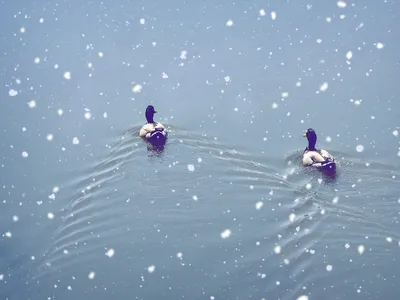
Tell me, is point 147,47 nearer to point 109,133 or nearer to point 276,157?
point 109,133

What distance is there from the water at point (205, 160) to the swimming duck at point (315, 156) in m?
0.27

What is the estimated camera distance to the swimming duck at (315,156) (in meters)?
13.6

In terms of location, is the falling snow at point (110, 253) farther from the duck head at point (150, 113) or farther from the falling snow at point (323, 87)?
the falling snow at point (323, 87)

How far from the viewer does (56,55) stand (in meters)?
20.1

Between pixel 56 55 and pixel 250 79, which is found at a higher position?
pixel 56 55

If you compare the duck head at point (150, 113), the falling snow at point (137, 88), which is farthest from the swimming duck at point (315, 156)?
the falling snow at point (137, 88)

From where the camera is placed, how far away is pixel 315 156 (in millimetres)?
13805

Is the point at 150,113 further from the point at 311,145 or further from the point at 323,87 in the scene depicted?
the point at 323,87

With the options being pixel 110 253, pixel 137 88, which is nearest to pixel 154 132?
pixel 137 88

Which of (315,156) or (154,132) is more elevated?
(154,132)

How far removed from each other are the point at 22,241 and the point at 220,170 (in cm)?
548

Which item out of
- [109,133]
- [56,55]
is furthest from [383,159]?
[56,55]

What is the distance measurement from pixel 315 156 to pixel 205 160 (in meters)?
3.08

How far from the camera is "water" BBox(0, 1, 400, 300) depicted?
36.8 ft
